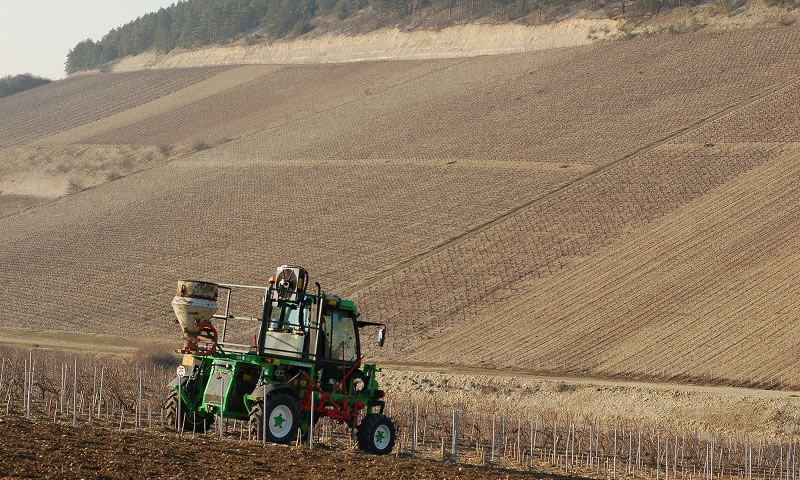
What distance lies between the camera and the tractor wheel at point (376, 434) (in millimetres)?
17203

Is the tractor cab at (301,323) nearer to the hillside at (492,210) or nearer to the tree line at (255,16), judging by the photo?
the hillside at (492,210)

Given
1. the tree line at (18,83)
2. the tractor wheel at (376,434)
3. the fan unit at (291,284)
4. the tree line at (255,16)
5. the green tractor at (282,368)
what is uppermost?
the tree line at (255,16)

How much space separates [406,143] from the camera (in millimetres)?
67250

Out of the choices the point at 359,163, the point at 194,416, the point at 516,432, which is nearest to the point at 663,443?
the point at 516,432

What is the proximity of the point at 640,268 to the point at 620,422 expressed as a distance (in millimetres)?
15230

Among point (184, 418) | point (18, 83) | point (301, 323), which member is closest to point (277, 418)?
point (301, 323)

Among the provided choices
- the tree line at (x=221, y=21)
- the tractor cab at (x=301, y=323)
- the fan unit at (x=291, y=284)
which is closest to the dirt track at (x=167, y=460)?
the tractor cab at (x=301, y=323)

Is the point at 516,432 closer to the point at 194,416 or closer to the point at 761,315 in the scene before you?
the point at 194,416

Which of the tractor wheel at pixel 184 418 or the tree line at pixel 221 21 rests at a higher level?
the tree line at pixel 221 21

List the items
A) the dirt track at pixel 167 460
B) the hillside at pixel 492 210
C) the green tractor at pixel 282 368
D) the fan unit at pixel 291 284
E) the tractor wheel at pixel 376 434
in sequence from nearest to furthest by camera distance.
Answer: the dirt track at pixel 167 460 < the green tractor at pixel 282 368 < the fan unit at pixel 291 284 < the tractor wheel at pixel 376 434 < the hillside at pixel 492 210

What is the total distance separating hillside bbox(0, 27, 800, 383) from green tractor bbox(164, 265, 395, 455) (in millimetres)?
18261

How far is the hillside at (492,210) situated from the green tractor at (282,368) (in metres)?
18.3

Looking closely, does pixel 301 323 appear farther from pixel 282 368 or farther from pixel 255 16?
pixel 255 16

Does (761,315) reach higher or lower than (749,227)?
lower
